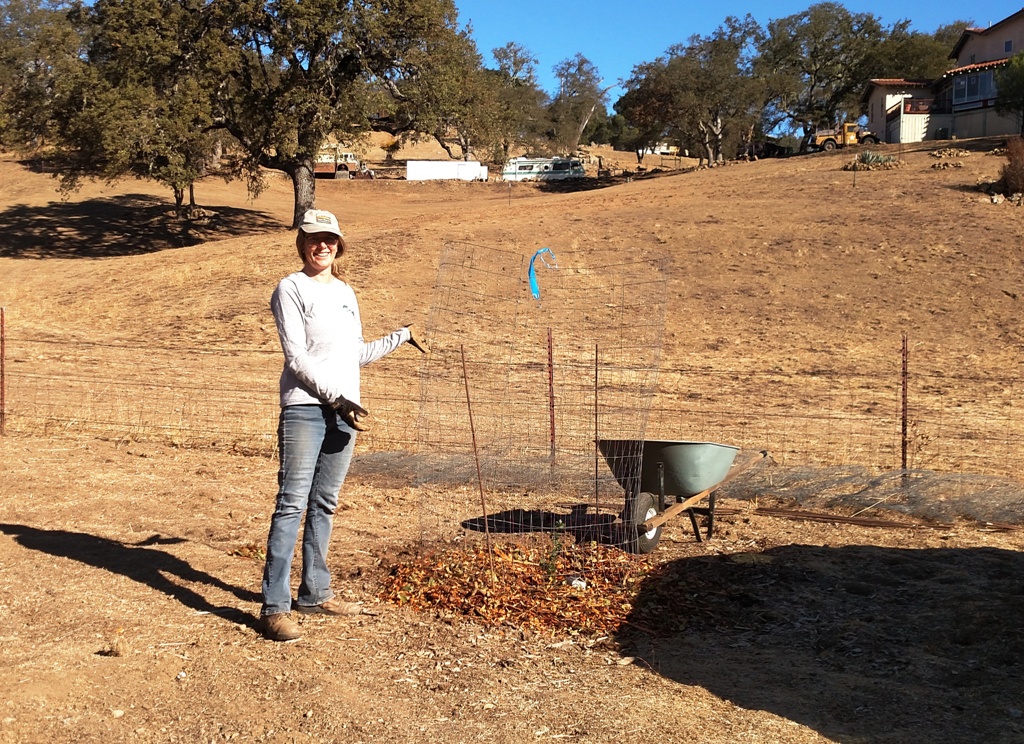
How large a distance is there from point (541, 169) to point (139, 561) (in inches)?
1832

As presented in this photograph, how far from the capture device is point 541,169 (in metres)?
50.8

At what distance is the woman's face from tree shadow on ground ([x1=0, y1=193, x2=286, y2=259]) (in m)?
26.0

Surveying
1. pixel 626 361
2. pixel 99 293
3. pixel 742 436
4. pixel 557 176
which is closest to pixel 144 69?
pixel 99 293

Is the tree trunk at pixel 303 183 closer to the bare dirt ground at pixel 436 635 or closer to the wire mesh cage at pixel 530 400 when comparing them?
the wire mesh cage at pixel 530 400

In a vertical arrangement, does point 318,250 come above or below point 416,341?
above

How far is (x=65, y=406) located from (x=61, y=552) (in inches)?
255

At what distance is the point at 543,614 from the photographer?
16.8ft

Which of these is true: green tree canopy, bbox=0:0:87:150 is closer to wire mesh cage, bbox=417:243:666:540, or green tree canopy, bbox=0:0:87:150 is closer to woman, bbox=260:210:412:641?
wire mesh cage, bbox=417:243:666:540

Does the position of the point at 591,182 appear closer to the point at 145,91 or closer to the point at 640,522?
the point at 145,91

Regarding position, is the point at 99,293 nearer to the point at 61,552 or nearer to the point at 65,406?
the point at 65,406

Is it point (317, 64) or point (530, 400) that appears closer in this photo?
point (530, 400)

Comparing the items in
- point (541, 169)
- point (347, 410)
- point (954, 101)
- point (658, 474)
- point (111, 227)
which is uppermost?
point (954, 101)

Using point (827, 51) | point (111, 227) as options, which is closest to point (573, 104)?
point (827, 51)

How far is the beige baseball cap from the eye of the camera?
4711 millimetres
